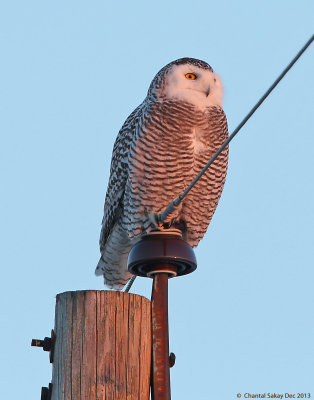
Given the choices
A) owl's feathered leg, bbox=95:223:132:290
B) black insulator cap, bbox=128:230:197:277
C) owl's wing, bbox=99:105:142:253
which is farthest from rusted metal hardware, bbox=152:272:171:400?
owl's feathered leg, bbox=95:223:132:290

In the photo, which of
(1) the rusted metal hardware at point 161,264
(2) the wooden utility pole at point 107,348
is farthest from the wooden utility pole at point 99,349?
(1) the rusted metal hardware at point 161,264

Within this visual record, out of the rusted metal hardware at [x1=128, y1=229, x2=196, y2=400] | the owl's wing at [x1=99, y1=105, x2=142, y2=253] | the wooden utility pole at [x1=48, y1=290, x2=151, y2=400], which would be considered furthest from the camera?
the owl's wing at [x1=99, y1=105, x2=142, y2=253]

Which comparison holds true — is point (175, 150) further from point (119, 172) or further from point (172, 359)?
point (172, 359)

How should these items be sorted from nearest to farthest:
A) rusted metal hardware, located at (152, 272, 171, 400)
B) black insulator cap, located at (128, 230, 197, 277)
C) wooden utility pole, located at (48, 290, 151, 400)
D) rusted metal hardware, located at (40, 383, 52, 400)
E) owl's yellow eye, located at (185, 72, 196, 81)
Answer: wooden utility pole, located at (48, 290, 151, 400) → rusted metal hardware, located at (40, 383, 52, 400) → rusted metal hardware, located at (152, 272, 171, 400) → black insulator cap, located at (128, 230, 197, 277) → owl's yellow eye, located at (185, 72, 196, 81)

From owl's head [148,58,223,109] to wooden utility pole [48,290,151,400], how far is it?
277 centimetres

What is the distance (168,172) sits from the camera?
591 centimetres

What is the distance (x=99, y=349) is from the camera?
Result: 3.40m

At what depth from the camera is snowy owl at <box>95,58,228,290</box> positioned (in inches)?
232

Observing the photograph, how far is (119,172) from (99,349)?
3190 mm

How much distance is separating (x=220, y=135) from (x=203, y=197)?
54 cm

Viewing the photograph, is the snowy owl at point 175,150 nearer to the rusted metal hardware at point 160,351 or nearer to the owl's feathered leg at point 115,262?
the owl's feathered leg at point 115,262

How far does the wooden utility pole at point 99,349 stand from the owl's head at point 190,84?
277cm

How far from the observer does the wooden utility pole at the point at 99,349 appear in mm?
3357

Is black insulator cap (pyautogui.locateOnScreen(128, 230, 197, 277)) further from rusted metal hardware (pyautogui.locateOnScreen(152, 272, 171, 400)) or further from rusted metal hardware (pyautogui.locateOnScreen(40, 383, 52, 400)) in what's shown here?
rusted metal hardware (pyautogui.locateOnScreen(40, 383, 52, 400))
